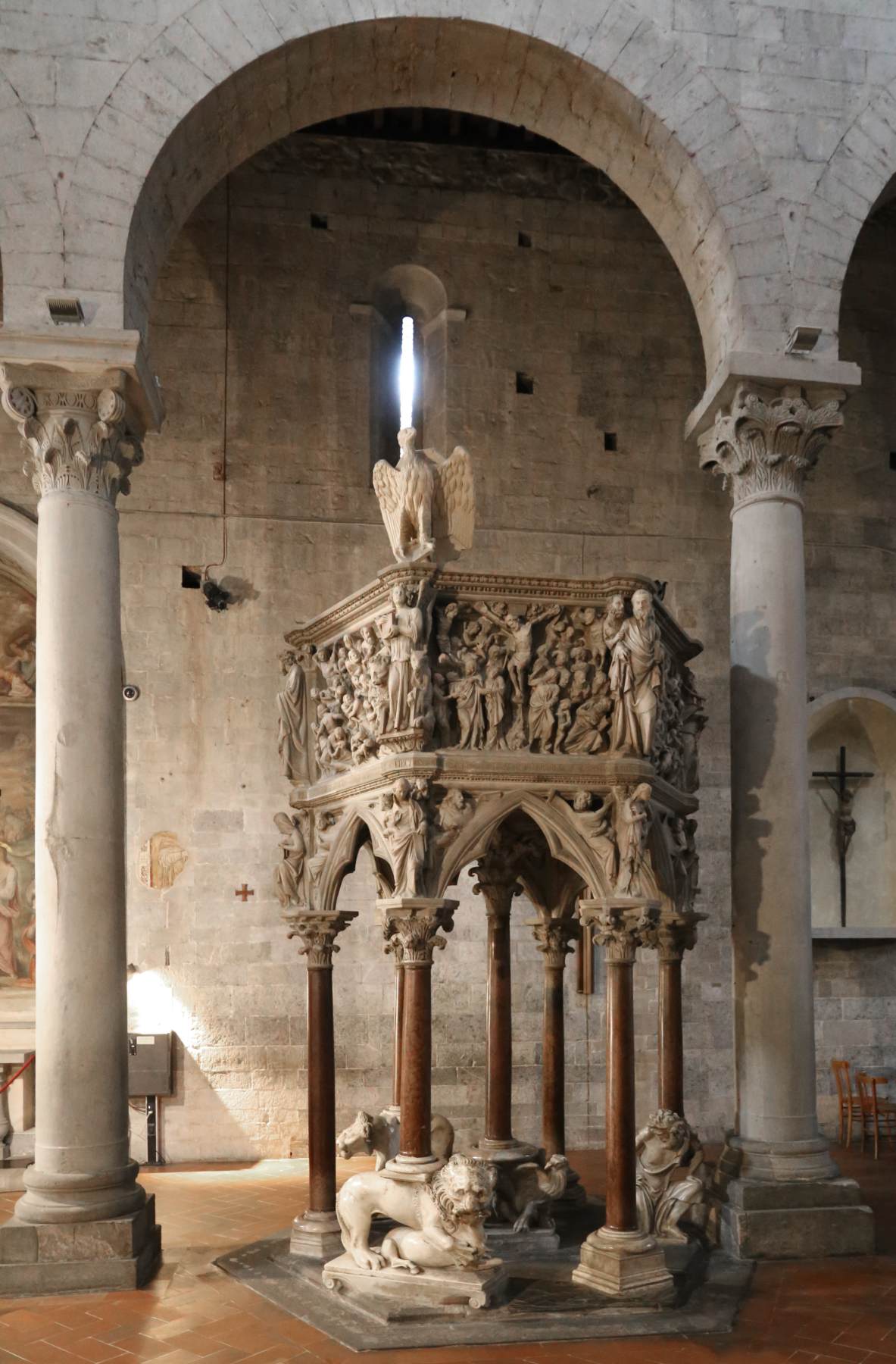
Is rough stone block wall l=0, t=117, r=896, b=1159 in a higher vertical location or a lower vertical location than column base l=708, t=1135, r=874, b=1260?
higher

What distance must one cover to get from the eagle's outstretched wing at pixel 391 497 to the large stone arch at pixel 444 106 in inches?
71.6

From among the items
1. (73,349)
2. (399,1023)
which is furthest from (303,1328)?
(73,349)

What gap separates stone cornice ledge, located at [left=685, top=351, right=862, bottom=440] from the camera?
8516 millimetres

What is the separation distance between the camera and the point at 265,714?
12.0 metres

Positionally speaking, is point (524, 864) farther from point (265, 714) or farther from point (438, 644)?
point (265, 714)

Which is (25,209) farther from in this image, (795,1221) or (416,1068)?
(795,1221)

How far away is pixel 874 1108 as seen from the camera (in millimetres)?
11461

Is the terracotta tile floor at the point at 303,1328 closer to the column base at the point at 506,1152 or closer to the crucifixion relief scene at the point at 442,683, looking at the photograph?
the crucifixion relief scene at the point at 442,683

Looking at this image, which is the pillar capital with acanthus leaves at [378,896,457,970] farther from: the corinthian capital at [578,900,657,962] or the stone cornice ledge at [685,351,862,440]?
the stone cornice ledge at [685,351,862,440]

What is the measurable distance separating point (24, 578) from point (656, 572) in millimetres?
5662

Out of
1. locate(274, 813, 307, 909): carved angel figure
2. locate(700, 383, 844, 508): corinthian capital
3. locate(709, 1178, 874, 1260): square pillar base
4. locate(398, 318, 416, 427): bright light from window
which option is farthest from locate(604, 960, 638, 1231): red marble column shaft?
locate(398, 318, 416, 427): bright light from window

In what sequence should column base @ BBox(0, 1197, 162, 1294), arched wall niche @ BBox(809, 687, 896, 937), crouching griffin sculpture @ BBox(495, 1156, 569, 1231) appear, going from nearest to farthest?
column base @ BBox(0, 1197, 162, 1294), crouching griffin sculpture @ BBox(495, 1156, 569, 1231), arched wall niche @ BBox(809, 687, 896, 937)

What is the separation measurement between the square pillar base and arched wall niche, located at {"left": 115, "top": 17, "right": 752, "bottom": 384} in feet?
16.7

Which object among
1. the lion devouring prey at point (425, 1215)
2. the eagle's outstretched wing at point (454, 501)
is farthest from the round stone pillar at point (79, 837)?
the eagle's outstretched wing at point (454, 501)
